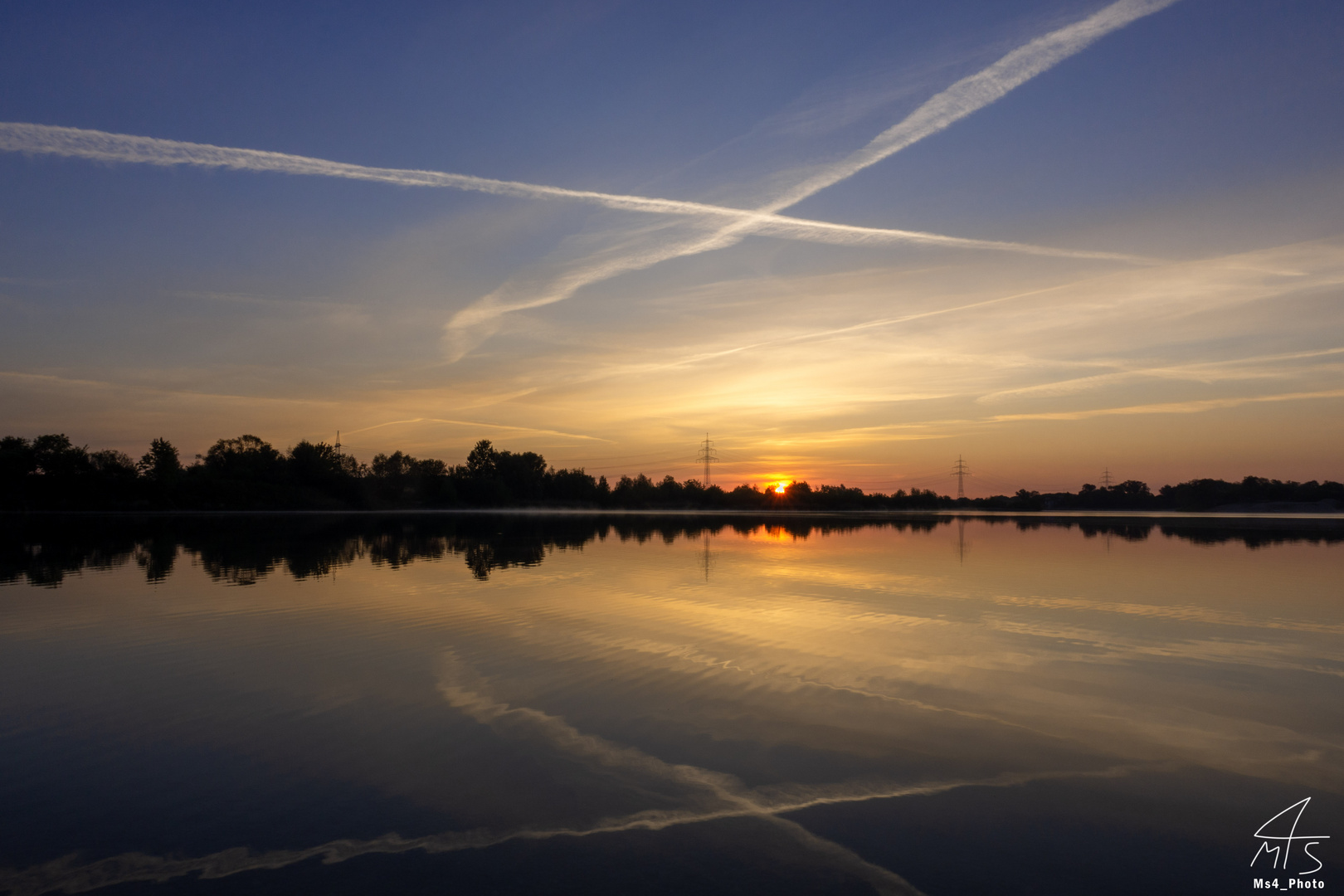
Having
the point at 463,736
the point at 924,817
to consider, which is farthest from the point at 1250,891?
the point at 463,736

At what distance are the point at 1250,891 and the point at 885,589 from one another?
17.9 meters

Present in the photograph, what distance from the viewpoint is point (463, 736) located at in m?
9.11

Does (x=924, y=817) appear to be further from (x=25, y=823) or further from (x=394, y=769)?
(x=25, y=823)

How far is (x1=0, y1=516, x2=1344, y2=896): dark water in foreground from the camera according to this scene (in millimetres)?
6172
